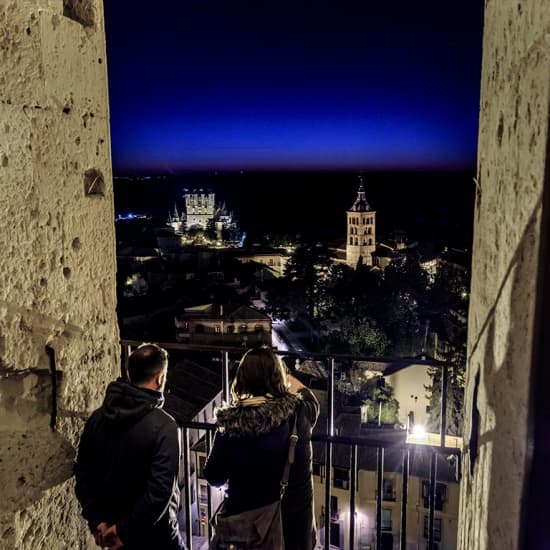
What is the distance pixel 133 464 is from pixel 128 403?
22cm

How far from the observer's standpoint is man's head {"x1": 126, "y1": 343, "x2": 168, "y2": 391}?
6.81 feet

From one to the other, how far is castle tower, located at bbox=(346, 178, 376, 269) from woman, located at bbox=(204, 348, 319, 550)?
141 feet

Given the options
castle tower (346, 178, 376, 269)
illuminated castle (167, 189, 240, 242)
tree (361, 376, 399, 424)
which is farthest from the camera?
illuminated castle (167, 189, 240, 242)

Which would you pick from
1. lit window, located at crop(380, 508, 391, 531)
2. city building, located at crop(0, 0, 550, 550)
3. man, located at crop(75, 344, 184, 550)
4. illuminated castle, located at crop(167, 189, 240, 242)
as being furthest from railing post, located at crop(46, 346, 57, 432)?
illuminated castle, located at crop(167, 189, 240, 242)

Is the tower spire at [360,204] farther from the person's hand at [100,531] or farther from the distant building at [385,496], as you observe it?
the person's hand at [100,531]

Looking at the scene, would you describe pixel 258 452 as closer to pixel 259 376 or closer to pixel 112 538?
pixel 259 376

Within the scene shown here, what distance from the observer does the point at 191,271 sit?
37.9m

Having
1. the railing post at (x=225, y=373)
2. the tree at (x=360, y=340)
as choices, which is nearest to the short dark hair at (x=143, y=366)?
the railing post at (x=225, y=373)

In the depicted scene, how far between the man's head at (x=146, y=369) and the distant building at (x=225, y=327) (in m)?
19.3

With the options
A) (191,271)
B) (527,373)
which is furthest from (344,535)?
(191,271)

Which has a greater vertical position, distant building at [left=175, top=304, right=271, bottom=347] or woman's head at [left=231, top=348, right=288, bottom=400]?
woman's head at [left=231, top=348, right=288, bottom=400]

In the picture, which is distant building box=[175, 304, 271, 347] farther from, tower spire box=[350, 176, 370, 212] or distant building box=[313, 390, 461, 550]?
tower spire box=[350, 176, 370, 212]

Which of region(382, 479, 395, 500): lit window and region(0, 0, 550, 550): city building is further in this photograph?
region(382, 479, 395, 500): lit window

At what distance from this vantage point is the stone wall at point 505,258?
1.28m
